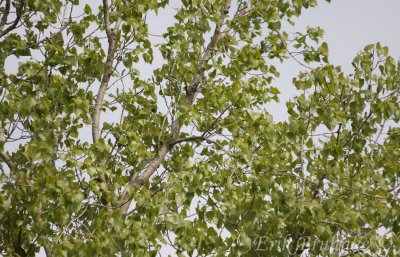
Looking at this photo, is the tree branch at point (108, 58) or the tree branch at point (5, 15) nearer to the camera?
the tree branch at point (5, 15)

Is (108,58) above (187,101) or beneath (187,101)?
above

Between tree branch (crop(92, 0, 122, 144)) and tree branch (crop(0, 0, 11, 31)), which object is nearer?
tree branch (crop(0, 0, 11, 31))

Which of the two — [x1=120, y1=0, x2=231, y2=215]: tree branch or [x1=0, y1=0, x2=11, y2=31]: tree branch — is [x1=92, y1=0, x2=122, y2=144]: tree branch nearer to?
[x1=120, y1=0, x2=231, y2=215]: tree branch

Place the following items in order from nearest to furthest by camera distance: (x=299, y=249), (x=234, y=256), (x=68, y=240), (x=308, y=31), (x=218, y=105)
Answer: (x=68, y=240)
(x=234, y=256)
(x=299, y=249)
(x=218, y=105)
(x=308, y=31)

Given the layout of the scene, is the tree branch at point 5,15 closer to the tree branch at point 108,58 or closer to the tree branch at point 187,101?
the tree branch at point 108,58

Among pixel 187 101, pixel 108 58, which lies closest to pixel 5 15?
pixel 108 58

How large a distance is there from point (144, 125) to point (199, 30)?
96.8 inches

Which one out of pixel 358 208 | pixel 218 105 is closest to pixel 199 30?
pixel 218 105

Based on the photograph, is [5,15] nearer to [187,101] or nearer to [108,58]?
[108,58]

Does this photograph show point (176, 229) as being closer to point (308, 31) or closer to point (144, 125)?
point (144, 125)

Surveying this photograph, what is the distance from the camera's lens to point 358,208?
10562mm

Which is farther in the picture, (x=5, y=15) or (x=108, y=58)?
(x=108, y=58)

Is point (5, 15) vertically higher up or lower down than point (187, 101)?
higher up

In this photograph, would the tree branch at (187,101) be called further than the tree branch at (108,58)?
No
